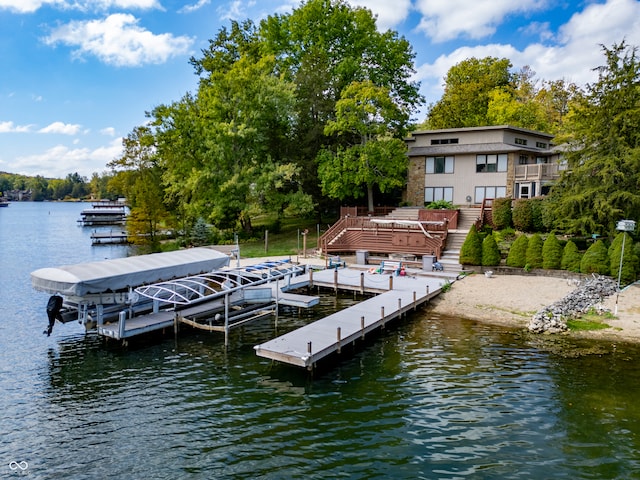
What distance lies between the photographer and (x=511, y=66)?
67.1m

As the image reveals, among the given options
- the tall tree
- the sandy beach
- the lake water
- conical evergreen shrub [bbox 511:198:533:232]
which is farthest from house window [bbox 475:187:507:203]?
the lake water

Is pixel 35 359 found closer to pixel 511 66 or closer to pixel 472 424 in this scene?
pixel 472 424

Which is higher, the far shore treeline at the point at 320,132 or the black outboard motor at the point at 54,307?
the far shore treeline at the point at 320,132

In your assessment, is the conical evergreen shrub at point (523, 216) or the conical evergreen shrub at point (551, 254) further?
the conical evergreen shrub at point (523, 216)

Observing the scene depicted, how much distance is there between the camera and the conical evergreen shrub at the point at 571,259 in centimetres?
2477

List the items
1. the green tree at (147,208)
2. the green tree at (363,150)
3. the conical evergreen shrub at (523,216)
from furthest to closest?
1. the green tree at (147,208)
2. the green tree at (363,150)
3. the conical evergreen shrub at (523,216)

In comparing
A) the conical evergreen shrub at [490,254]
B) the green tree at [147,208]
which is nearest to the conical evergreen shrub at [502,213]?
the conical evergreen shrub at [490,254]

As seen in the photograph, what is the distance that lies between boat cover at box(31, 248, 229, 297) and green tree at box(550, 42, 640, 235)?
68.9ft

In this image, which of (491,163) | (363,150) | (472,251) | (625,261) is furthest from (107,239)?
(625,261)

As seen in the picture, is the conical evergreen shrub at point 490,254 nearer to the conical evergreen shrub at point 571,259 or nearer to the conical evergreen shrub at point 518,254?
the conical evergreen shrub at point 518,254

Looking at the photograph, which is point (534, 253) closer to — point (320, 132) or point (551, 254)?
point (551, 254)

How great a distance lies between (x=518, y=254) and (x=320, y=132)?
22.1m

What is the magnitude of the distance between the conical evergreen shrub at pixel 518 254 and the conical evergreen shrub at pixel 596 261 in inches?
120

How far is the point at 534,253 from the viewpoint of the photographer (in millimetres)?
26031
